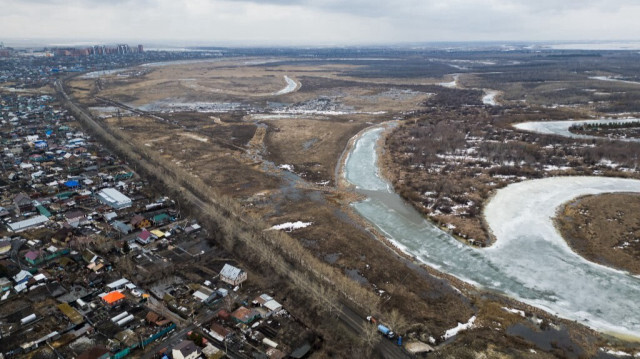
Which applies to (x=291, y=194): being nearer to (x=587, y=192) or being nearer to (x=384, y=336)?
(x=384, y=336)

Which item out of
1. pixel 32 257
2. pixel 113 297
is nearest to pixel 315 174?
pixel 113 297

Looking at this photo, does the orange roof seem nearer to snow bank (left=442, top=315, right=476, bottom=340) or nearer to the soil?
snow bank (left=442, top=315, right=476, bottom=340)

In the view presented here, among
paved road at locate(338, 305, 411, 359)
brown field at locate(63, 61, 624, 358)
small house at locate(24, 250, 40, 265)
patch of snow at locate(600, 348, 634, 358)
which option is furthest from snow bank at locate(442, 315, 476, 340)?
small house at locate(24, 250, 40, 265)

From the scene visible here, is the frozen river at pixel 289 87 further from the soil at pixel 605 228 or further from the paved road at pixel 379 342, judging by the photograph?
the paved road at pixel 379 342

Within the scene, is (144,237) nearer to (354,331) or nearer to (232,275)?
(232,275)

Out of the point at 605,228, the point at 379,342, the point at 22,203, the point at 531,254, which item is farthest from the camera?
the point at 22,203
